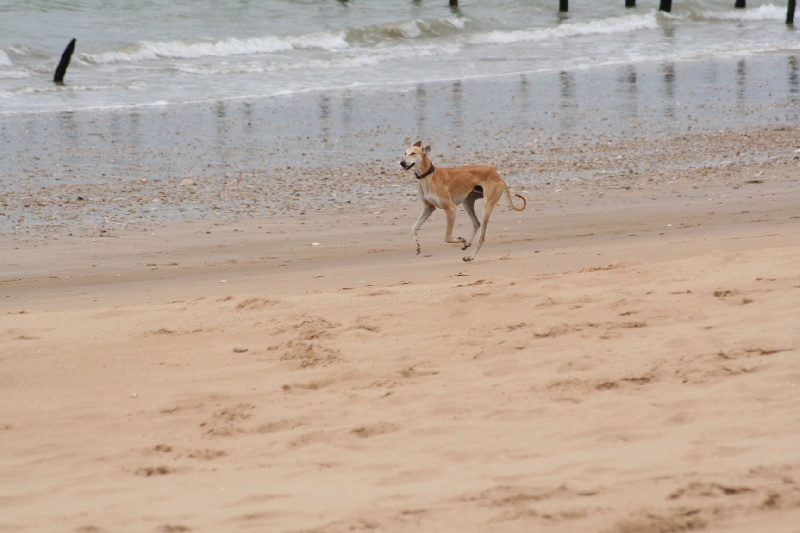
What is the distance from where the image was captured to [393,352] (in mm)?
6363

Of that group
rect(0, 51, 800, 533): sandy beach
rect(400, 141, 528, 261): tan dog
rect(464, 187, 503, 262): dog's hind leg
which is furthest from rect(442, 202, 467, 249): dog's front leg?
rect(0, 51, 800, 533): sandy beach

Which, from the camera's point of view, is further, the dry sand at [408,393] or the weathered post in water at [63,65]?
the weathered post in water at [63,65]

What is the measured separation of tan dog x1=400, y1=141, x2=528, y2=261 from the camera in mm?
10227

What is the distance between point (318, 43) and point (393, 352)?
2712 cm

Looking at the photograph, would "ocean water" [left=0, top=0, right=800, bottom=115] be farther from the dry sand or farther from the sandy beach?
the dry sand

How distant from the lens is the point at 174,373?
6.27 metres

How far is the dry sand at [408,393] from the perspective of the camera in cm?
409

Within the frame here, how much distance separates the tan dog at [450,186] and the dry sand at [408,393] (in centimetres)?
59

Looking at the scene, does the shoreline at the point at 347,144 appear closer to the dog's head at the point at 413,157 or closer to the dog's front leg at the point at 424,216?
the dog's front leg at the point at 424,216

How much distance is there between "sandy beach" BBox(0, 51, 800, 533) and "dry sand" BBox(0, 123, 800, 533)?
22 mm

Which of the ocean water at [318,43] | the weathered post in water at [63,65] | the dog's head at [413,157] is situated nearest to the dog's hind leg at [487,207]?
the dog's head at [413,157]

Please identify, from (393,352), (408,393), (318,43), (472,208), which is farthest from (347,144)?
(318,43)

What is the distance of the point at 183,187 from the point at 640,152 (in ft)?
21.6

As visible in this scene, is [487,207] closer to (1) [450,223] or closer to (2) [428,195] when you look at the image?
(1) [450,223]
